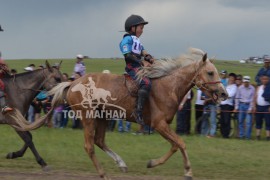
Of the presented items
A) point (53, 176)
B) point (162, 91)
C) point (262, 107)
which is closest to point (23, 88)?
point (53, 176)

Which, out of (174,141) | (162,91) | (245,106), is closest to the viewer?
(174,141)

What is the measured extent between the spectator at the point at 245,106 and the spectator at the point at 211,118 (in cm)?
68

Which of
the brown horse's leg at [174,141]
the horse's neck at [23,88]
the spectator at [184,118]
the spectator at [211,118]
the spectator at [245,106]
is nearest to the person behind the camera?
the brown horse's leg at [174,141]

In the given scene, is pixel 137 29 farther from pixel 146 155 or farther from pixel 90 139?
pixel 146 155

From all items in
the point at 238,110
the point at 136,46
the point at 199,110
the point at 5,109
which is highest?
the point at 136,46

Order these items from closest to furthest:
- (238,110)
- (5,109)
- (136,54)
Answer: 1. (136,54)
2. (5,109)
3. (238,110)

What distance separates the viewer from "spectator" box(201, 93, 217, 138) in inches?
580

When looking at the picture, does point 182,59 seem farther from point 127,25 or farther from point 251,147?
point 251,147

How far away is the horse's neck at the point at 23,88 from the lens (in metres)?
10.7

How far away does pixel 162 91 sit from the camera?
9.21 metres

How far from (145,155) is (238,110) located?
435 cm

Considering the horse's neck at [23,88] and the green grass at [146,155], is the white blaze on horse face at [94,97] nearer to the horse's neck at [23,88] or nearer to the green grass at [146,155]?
the green grass at [146,155]

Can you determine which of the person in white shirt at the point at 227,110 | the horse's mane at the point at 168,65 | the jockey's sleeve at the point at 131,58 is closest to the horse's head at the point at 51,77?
the jockey's sleeve at the point at 131,58

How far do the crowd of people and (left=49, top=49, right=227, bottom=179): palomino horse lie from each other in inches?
195
